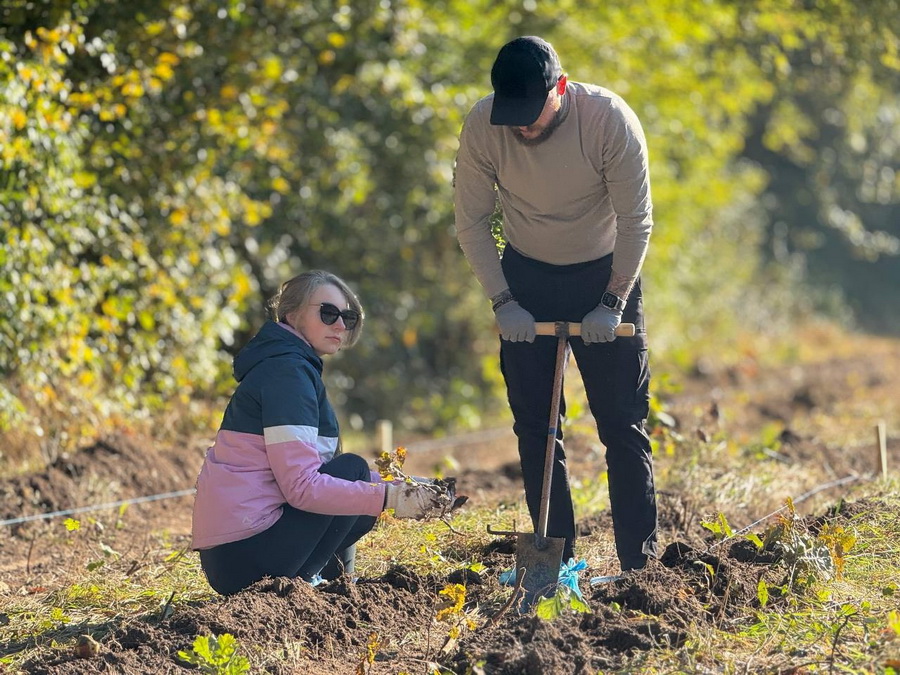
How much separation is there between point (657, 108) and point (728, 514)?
8481 millimetres

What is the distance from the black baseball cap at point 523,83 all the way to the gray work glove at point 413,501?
4.11ft

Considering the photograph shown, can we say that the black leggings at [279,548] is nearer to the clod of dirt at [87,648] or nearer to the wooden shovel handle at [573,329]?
the clod of dirt at [87,648]

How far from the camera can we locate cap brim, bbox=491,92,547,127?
4102mm

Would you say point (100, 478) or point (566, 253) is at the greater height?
point (566, 253)

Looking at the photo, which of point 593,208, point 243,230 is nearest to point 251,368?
point 593,208

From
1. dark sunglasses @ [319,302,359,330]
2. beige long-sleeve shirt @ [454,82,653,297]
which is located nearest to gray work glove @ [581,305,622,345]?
beige long-sleeve shirt @ [454,82,653,297]

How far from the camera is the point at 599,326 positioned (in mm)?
4336

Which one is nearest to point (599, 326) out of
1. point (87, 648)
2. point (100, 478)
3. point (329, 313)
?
point (329, 313)

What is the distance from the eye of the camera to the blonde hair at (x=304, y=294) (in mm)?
4445

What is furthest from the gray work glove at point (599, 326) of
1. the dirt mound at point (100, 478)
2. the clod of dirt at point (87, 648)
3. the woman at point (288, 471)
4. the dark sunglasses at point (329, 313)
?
the dirt mound at point (100, 478)

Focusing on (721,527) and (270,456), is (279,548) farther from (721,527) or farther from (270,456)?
(721,527)

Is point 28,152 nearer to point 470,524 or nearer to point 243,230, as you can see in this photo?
point 243,230

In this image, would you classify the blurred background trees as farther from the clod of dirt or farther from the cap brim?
the cap brim

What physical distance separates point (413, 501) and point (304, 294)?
0.85 meters
